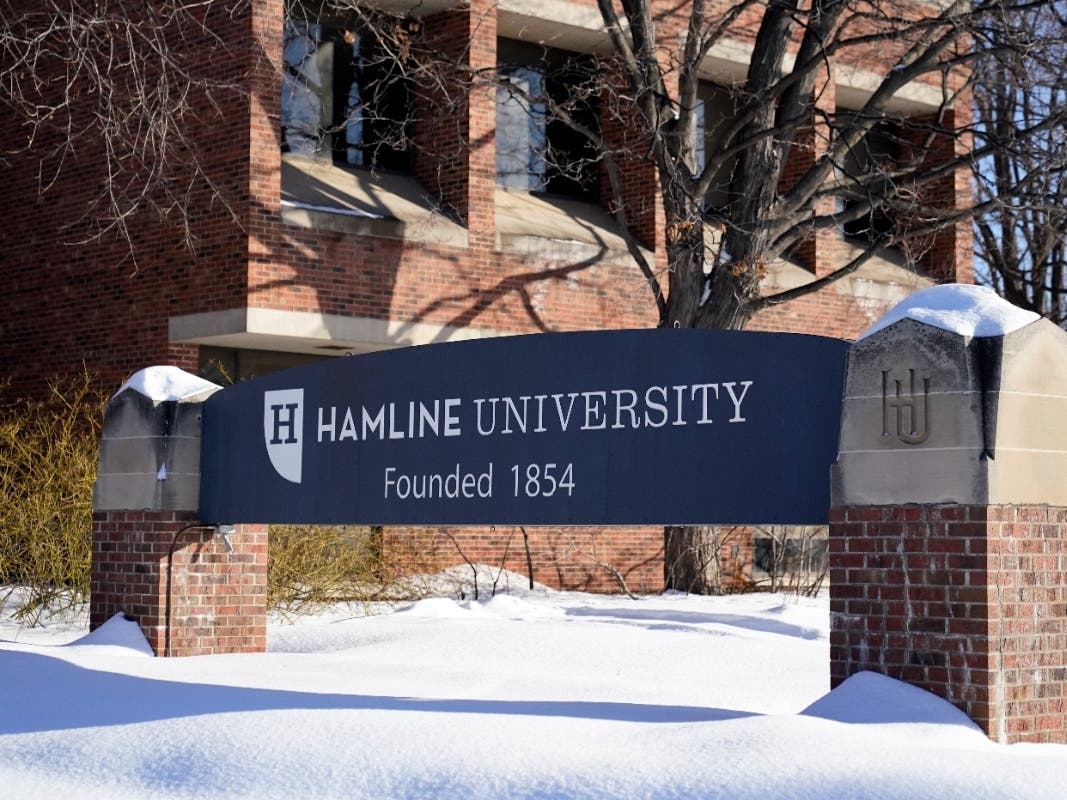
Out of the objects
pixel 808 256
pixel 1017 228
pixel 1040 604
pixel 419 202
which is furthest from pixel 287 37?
pixel 1017 228

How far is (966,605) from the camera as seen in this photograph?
23.5ft

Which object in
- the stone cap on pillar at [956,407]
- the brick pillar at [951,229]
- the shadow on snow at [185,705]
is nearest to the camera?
the stone cap on pillar at [956,407]

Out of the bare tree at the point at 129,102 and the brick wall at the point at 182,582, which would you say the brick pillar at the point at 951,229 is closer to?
the bare tree at the point at 129,102

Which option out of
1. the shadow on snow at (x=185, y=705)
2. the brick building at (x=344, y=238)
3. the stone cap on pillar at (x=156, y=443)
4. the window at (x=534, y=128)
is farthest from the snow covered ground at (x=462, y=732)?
the window at (x=534, y=128)

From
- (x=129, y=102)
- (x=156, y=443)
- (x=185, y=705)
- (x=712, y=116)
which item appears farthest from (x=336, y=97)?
(x=185, y=705)

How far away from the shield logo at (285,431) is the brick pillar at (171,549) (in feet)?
2.47

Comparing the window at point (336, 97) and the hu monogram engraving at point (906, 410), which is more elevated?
the window at point (336, 97)

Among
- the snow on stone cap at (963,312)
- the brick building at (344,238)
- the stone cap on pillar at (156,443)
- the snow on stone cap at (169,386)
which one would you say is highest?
the brick building at (344,238)

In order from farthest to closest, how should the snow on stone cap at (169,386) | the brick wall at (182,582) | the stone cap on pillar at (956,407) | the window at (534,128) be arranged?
1. the window at (534,128)
2. the snow on stone cap at (169,386)
3. the brick wall at (182,582)
4. the stone cap on pillar at (956,407)

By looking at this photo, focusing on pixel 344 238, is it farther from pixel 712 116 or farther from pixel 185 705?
pixel 185 705

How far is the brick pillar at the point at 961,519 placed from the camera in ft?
23.4

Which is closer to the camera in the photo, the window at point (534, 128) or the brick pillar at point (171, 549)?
the brick pillar at point (171, 549)

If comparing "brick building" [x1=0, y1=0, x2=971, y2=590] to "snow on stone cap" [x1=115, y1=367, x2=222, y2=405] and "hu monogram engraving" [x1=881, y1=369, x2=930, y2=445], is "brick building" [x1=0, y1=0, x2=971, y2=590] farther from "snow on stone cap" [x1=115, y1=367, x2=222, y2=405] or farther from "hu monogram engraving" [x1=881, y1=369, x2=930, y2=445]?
"hu monogram engraving" [x1=881, y1=369, x2=930, y2=445]

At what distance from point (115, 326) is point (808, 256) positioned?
31.9 ft
